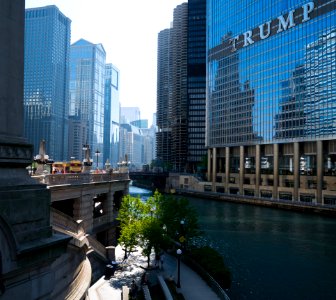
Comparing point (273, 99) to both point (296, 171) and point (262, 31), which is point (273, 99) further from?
point (296, 171)

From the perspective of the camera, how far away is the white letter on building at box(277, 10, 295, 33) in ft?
335

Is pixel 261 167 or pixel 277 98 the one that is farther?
pixel 261 167

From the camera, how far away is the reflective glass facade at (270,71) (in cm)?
9156

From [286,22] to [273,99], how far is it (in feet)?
76.2

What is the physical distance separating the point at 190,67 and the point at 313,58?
110271mm

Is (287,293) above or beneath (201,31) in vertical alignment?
beneath

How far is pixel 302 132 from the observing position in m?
97.9

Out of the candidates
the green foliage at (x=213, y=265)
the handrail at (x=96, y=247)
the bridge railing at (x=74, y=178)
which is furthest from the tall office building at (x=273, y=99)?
the handrail at (x=96, y=247)

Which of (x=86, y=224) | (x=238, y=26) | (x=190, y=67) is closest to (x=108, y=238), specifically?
(x=86, y=224)

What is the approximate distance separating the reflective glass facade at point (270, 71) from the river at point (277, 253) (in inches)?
1369

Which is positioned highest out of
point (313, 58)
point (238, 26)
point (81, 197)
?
point (238, 26)

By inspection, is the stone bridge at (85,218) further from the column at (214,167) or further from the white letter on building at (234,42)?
the white letter on building at (234,42)

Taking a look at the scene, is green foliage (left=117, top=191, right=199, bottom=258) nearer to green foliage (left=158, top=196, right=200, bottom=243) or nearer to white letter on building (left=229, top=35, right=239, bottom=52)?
green foliage (left=158, top=196, right=200, bottom=243)

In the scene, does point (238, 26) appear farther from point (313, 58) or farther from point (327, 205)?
point (327, 205)
